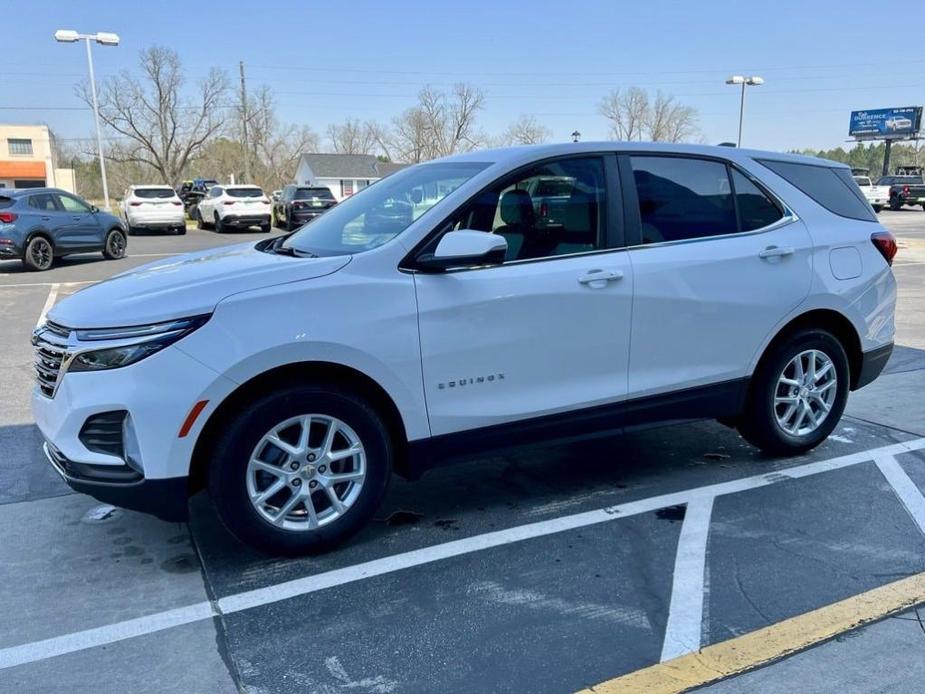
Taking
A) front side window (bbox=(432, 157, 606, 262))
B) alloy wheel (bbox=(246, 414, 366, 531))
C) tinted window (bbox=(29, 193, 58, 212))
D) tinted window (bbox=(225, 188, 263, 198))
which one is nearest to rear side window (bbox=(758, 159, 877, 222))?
front side window (bbox=(432, 157, 606, 262))

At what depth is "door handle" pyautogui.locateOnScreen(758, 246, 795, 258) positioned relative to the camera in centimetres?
424

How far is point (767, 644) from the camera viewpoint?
2736mm

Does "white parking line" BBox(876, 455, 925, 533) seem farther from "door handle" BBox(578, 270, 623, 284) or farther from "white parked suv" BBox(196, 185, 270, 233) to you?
"white parked suv" BBox(196, 185, 270, 233)

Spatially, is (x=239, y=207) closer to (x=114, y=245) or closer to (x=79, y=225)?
(x=114, y=245)

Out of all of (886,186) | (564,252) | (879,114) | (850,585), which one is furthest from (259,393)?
(879,114)

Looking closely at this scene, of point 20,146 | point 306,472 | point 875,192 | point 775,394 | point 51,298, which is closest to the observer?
point 306,472

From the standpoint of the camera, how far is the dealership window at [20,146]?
250ft

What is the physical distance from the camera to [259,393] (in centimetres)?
318

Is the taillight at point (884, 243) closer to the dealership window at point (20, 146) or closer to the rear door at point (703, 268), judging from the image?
the rear door at point (703, 268)

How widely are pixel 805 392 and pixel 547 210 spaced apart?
81.3 inches

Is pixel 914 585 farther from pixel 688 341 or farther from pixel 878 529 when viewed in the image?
pixel 688 341

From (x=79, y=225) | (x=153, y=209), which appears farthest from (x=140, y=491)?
(x=153, y=209)

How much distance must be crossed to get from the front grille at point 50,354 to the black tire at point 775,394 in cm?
362

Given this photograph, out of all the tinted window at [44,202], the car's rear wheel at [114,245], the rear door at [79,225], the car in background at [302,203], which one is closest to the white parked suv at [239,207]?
the car in background at [302,203]
